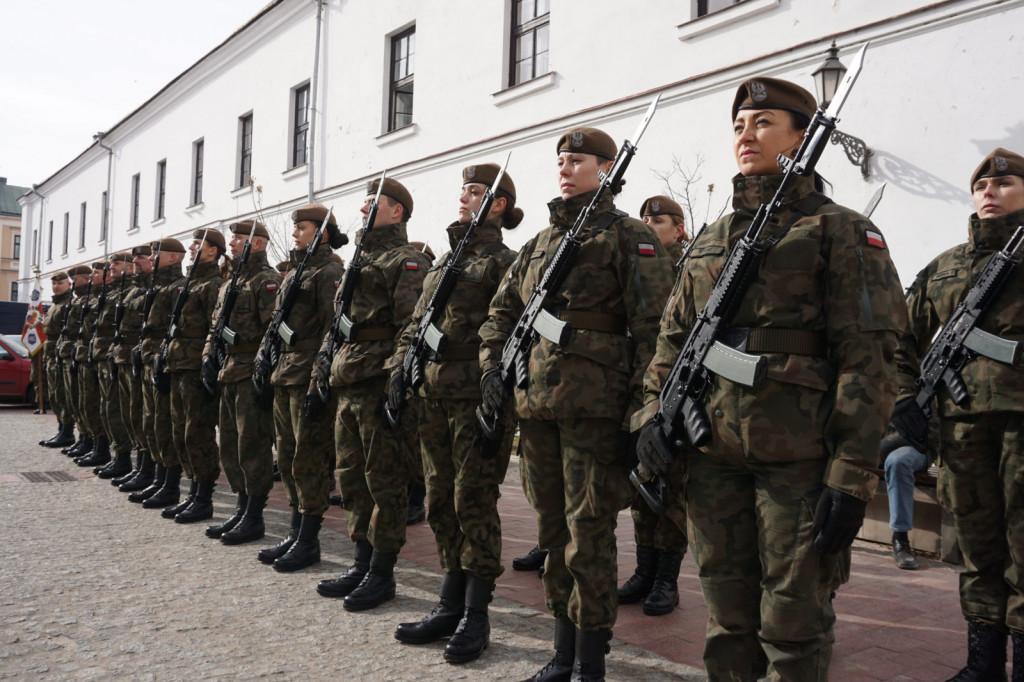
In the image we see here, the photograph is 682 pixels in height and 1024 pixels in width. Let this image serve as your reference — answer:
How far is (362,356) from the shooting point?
170 inches

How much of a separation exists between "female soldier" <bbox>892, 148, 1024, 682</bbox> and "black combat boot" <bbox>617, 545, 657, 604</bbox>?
4.81 ft

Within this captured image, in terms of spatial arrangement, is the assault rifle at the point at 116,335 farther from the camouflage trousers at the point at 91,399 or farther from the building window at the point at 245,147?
the building window at the point at 245,147

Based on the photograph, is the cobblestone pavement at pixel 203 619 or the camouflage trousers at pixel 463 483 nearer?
the cobblestone pavement at pixel 203 619

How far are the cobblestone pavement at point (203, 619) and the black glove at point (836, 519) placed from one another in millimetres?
1358

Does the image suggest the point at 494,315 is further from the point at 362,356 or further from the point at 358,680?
the point at 358,680

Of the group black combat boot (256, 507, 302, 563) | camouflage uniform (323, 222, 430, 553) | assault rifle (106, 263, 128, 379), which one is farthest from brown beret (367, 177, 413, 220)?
assault rifle (106, 263, 128, 379)

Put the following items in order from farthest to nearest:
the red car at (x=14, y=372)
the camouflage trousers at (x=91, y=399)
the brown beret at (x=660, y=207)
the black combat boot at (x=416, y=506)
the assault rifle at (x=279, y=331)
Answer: the red car at (x=14, y=372), the camouflage trousers at (x=91, y=399), the black combat boot at (x=416, y=506), the brown beret at (x=660, y=207), the assault rifle at (x=279, y=331)

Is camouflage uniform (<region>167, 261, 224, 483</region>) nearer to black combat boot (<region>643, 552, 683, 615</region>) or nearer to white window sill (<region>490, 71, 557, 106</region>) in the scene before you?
black combat boot (<region>643, 552, 683, 615</region>)

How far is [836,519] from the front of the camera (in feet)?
6.91

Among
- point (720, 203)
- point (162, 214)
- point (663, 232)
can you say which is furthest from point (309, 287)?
point (162, 214)

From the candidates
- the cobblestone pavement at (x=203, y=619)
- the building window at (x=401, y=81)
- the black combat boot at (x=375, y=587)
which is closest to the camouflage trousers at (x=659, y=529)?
the cobblestone pavement at (x=203, y=619)

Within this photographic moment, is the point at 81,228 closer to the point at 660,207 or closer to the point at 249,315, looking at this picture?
the point at 249,315

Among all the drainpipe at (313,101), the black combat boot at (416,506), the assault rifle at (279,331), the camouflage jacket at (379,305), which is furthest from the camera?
the drainpipe at (313,101)

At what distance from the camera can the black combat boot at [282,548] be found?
16.1 ft
